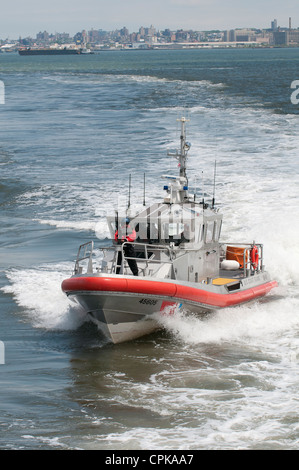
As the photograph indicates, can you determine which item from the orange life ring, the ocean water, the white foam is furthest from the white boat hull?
the orange life ring

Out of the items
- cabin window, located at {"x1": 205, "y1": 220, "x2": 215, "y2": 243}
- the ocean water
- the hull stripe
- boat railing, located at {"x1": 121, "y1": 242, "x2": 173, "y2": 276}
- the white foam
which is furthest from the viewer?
cabin window, located at {"x1": 205, "y1": 220, "x2": 215, "y2": 243}

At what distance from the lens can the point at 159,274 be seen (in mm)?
14445

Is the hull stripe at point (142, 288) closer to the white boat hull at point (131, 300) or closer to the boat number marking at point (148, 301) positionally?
→ the white boat hull at point (131, 300)

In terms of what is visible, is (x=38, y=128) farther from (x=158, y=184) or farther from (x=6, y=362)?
(x=6, y=362)

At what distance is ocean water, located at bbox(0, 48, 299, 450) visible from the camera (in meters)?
11.2

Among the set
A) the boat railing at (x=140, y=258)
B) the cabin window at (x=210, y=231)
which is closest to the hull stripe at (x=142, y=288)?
the boat railing at (x=140, y=258)

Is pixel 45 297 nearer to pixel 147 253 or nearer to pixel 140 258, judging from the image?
pixel 147 253

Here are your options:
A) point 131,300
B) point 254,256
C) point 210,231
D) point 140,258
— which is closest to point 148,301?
point 131,300

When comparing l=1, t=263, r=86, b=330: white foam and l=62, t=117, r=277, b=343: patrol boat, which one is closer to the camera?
l=62, t=117, r=277, b=343: patrol boat

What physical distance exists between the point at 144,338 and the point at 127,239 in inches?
72.2

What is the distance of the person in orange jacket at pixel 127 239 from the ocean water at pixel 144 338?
1.19 m

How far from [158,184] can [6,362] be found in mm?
15561

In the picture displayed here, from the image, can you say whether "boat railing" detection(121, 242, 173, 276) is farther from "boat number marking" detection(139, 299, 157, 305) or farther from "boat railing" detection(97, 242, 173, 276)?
"boat number marking" detection(139, 299, 157, 305)

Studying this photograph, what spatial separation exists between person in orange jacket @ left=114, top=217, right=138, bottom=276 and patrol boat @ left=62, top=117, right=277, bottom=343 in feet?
0.06
